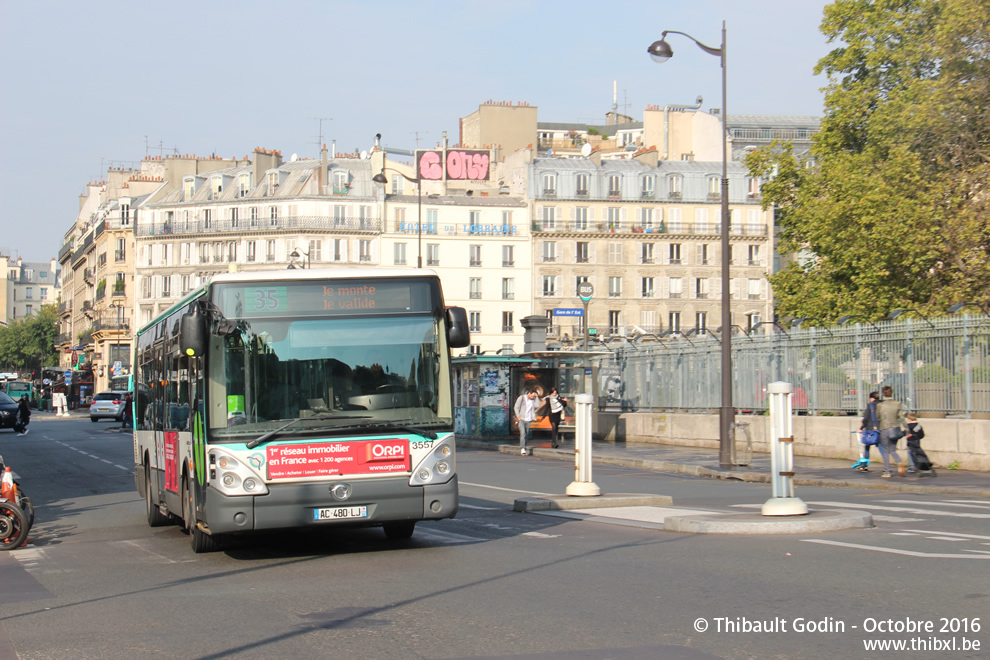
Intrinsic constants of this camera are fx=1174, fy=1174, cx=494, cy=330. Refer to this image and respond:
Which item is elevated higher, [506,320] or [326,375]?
[506,320]

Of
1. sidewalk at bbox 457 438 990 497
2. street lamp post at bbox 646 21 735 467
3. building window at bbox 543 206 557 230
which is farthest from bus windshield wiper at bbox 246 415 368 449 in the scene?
building window at bbox 543 206 557 230

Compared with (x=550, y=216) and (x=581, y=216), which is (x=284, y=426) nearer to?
(x=550, y=216)

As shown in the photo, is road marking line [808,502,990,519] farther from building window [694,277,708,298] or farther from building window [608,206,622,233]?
building window [694,277,708,298]

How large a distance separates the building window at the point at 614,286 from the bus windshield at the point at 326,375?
75.1 m

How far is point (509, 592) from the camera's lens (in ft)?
28.8

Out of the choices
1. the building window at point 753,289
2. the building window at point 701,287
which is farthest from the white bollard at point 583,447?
the building window at point 753,289

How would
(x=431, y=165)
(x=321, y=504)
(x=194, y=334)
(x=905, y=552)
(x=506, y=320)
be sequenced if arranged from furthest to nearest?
1. (x=431, y=165)
2. (x=506, y=320)
3. (x=321, y=504)
4. (x=194, y=334)
5. (x=905, y=552)

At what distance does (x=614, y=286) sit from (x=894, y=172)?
171ft

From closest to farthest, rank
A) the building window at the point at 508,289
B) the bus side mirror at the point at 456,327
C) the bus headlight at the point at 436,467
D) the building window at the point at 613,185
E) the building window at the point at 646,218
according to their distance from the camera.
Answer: the bus headlight at the point at 436,467
the bus side mirror at the point at 456,327
the building window at the point at 508,289
the building window at the point at 646,218
the building window at the point at 613,185

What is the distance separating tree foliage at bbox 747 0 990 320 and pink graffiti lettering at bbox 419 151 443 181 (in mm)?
53247

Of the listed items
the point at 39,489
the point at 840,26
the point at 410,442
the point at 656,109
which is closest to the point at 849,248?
the point at 840,26

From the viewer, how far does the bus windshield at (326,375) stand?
11.0 m

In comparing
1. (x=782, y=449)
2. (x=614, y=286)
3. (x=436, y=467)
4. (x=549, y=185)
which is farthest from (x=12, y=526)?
(x=549, y=185)

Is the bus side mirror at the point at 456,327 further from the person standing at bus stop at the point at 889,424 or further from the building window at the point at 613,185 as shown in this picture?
the building window at the point at 613,185
